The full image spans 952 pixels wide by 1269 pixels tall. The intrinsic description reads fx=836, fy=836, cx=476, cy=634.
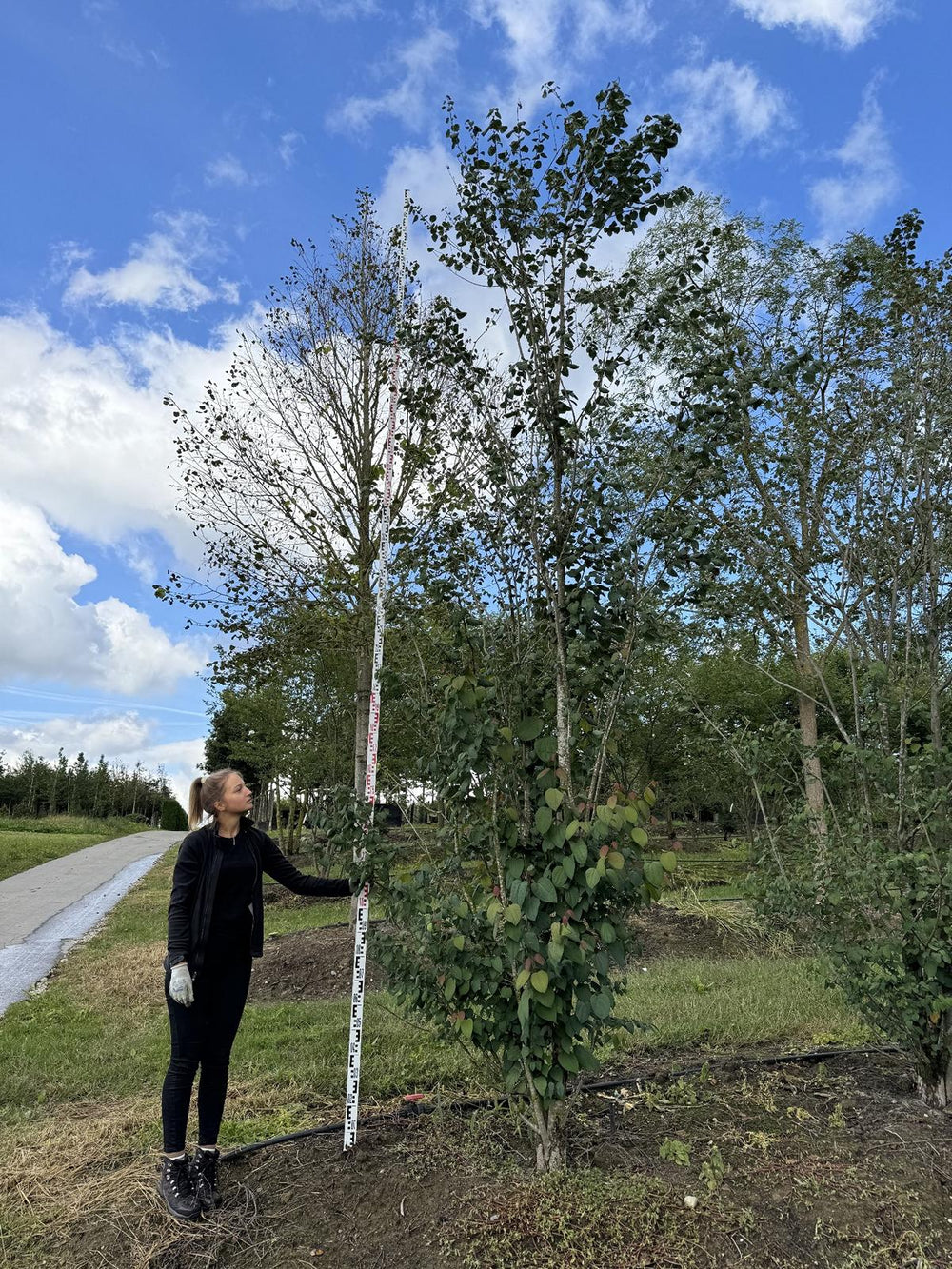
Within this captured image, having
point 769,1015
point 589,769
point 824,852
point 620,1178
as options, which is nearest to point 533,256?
point 589,769

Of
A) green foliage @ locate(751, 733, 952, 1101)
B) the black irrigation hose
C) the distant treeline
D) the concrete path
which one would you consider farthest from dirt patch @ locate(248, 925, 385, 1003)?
the distant treeline

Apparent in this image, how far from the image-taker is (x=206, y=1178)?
3.14m

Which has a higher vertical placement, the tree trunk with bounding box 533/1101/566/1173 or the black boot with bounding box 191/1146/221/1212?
the tree trunk with bounding box 533/1101/566/1173

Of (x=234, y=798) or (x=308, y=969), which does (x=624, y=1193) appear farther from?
(x=308, y=969)

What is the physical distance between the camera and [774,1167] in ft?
10.3

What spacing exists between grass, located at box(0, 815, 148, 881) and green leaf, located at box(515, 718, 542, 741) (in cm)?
1714

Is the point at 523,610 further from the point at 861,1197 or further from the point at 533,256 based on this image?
the point at 861,1197

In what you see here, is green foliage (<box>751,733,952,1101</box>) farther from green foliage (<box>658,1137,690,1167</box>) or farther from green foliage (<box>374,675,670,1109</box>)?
green foliage (<box>374,675,670,1109</box>)

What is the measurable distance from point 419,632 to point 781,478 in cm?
263

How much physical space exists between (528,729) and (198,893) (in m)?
1.48

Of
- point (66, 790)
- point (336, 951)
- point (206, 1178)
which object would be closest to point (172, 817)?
point (66, 790)

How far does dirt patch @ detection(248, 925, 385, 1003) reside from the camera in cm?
697

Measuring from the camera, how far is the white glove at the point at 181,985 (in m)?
3.07

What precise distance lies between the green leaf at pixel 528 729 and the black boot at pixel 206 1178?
2.00m
